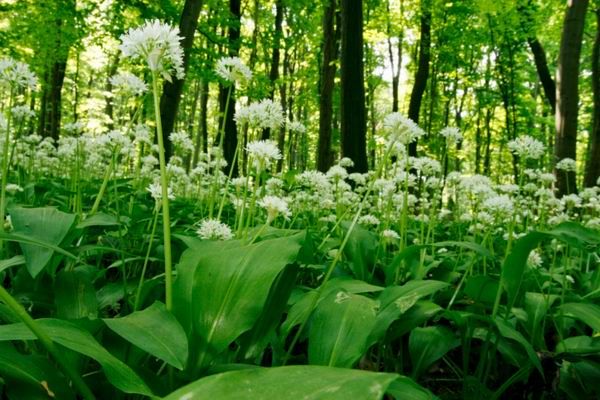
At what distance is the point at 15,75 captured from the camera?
181 centimetres

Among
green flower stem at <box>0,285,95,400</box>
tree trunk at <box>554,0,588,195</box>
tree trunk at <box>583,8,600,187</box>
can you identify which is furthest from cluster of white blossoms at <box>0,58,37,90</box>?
A: tree trunk at <box>583,8,600,187</box>

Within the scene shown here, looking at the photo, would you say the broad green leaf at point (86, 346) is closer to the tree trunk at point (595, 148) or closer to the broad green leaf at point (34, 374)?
the broad green leaf at point (34, 374)

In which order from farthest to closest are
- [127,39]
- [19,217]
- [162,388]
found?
[19,217] → [127,39] → [162,388]

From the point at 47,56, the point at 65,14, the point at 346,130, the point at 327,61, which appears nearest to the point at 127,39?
the point at 346,130

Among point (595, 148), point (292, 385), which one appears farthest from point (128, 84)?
point (595, 148)

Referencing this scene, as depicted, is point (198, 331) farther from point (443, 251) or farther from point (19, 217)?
point (443, 251)

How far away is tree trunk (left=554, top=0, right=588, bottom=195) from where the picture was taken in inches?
275

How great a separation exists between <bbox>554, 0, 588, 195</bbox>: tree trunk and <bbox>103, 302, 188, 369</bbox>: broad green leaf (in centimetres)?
738

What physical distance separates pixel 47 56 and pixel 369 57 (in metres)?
12.7

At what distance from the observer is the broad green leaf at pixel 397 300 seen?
4.62ft

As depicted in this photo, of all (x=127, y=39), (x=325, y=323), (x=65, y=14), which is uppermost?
(x=65, y=14)

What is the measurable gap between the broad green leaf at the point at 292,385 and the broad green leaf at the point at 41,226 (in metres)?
0.99

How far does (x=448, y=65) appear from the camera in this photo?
16.2 metres

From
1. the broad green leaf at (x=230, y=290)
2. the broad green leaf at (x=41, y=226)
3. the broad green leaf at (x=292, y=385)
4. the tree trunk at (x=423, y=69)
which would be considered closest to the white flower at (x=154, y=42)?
the broad green leaf at (x=230, y=290)
